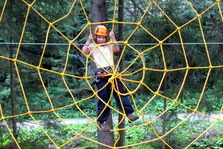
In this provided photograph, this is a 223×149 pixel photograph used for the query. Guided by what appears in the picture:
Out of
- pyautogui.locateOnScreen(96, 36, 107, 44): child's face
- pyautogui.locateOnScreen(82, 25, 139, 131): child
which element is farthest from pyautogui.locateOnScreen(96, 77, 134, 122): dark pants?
pyautogui.locateOnScreen(96, 36, 107, 44): child's face

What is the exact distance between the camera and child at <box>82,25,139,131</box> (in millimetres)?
2508

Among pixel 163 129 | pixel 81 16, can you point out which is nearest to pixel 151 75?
pixel 163 129

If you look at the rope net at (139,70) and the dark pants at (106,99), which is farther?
the dark pants at (106,99)

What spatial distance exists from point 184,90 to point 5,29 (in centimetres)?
244

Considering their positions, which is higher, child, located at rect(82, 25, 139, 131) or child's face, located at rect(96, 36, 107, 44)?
child's face, located at rect(96, 36, 107, 44)

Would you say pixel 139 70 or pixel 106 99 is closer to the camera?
pixel 139 70

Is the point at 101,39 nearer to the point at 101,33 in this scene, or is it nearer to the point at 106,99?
the point at 101,33

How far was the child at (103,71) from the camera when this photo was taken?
2508 mm

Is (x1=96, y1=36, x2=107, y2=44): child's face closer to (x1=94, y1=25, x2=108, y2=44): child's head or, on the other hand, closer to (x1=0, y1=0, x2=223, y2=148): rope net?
(x1=94, y1=25, x2=108, y2=44): child's head

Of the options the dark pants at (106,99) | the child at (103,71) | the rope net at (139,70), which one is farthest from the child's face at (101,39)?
the dark pants at (106,99)

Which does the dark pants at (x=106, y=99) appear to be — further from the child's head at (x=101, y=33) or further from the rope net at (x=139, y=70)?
the child's head at (x=101, y=33)

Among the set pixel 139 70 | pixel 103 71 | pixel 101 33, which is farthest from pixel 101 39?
pixel 139 70

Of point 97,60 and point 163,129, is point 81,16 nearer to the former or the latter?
point 163,129

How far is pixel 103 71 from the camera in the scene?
2.58 meters
